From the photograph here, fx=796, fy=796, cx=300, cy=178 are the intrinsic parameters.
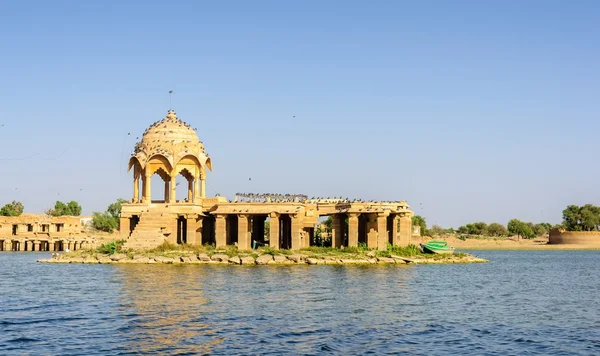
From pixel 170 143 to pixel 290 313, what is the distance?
1461 inches

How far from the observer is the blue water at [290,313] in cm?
2433

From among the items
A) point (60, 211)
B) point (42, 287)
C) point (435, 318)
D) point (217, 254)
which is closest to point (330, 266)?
point (217, 254)

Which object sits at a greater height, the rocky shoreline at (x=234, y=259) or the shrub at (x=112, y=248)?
the shrub at (x=112, y=248)

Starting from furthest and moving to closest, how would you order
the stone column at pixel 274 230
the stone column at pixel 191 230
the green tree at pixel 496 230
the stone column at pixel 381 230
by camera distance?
the green tree at pixel 496 230
the stone column at pixel 191 230
the stone column at pixel 274 230
the stone column at pixel 381 230

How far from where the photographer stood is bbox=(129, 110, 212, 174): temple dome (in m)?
65.5

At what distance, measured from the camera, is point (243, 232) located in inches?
2379

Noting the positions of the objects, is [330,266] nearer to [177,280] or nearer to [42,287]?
[177,280]

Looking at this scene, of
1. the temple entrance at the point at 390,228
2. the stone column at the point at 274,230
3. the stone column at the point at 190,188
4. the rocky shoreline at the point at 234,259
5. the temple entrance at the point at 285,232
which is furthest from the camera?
the stone column at the point at 190,188

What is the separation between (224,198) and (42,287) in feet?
79.8

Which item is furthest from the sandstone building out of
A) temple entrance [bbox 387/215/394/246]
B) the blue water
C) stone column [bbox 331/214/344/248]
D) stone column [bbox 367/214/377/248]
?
the blue water

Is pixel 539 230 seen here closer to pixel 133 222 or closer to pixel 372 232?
pixel 372 232

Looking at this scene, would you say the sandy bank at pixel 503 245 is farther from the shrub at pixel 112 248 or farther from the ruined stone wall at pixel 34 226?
the shrub at pixel 112 248

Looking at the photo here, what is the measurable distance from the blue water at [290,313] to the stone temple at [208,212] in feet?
31.4

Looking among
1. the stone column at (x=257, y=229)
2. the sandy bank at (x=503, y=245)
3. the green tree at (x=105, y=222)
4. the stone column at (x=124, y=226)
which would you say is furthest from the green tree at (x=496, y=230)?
the stone column at (x=124, y=226)
